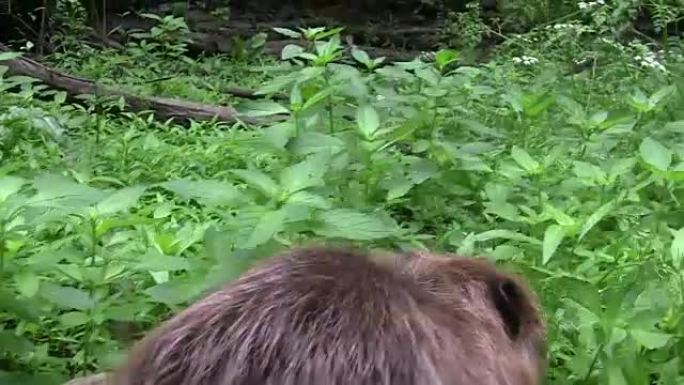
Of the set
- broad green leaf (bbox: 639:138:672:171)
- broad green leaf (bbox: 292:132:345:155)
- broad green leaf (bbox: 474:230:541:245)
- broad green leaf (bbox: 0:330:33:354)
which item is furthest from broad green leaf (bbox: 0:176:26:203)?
broad green leaf (bbox: 639:138:672:171)

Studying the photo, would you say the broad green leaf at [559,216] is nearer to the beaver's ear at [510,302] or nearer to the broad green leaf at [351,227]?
the broad green leaf at [351,227]

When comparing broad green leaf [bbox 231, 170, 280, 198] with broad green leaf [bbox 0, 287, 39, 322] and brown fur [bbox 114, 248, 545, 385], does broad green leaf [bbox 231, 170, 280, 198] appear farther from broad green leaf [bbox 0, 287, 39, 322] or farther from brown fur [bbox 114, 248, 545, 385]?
brown fur [bbox 114, 248, 545, 385]

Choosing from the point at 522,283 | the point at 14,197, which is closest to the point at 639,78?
the point at 14,197

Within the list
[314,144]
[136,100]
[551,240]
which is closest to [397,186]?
[314,144]

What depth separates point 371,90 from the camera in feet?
13.7

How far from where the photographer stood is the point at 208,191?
248 centimetres

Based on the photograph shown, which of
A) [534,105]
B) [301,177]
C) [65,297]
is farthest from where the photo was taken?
[534,105]

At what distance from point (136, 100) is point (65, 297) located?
4.62m

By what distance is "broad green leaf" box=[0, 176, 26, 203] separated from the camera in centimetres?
237

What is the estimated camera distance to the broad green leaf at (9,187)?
2.37m

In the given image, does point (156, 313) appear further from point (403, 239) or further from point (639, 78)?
point (639, 78)

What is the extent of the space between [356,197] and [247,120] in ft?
11.1

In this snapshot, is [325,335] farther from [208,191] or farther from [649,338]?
[208,191]

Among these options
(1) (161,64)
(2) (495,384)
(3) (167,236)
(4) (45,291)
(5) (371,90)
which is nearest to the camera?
(2) (495,384)
